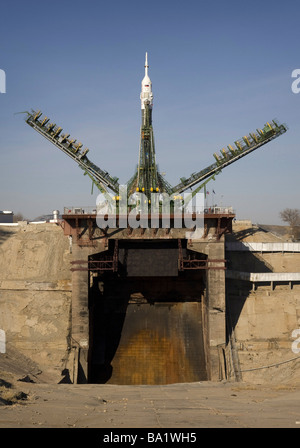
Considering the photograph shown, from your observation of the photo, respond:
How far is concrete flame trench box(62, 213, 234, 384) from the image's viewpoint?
4322 centimetres

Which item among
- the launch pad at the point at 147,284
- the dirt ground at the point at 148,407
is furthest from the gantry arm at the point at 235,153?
the dirt ground at the point at 148,407

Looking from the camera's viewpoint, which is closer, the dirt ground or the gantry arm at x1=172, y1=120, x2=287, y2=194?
the dirt ground

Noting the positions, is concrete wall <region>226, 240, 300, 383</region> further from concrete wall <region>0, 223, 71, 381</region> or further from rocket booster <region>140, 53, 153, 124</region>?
rocket booster <region>140, 53, 153, 124</region>

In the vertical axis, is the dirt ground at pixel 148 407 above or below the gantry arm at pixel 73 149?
below

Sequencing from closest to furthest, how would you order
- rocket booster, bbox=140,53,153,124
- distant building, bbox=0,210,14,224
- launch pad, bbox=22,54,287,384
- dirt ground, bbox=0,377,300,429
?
dirt ground, bbox=0,377,300,429 → launch pad, bbox=22,54,287,384 → rocket booster, bbox=140,53,153,124 → distant building, bbox=0,210,14,224

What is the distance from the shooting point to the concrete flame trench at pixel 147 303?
43.2 meters

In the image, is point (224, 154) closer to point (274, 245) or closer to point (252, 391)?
point (274, 245)

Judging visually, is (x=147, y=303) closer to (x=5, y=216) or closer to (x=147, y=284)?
(x=147, y=284)

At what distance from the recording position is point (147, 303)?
50.8 meters

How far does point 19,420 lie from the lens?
20.7 metres

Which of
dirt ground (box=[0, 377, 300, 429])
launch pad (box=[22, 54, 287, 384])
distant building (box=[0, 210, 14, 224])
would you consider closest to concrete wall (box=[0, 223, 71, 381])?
launch pad (box=[22, 54, 287, 384])

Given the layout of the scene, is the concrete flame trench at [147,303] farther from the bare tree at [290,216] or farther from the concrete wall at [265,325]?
the bare tree at [290,216]
